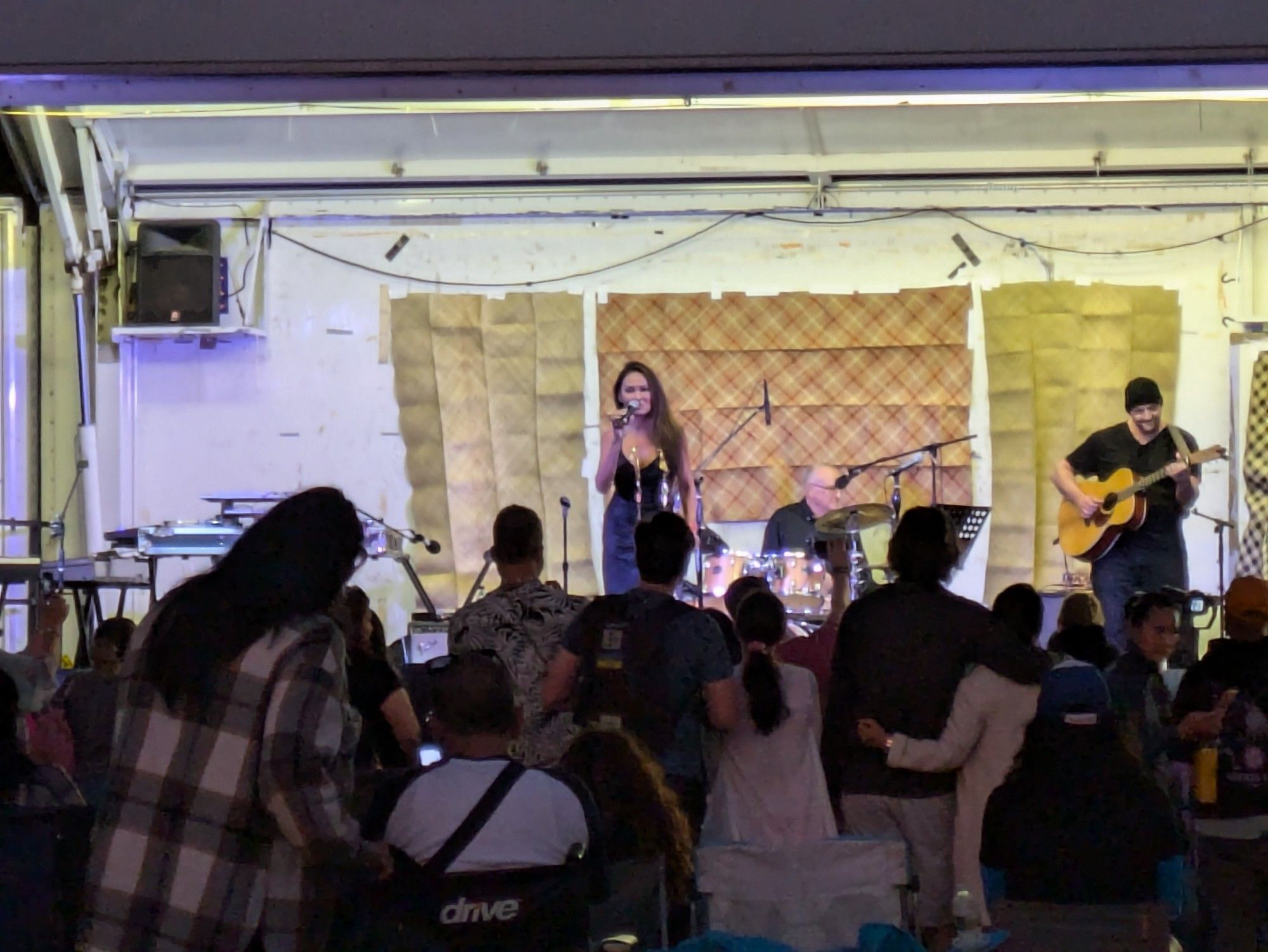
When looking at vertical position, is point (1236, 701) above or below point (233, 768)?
below

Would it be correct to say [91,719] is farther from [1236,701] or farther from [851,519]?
[851,519]

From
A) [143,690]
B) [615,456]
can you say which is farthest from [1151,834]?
[615,456]

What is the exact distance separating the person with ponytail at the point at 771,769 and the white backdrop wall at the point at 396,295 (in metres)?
5.26

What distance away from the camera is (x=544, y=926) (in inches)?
101

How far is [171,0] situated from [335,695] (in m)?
1.66

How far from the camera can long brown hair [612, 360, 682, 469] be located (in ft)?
23.5

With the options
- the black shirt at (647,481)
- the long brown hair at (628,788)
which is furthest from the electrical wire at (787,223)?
the long brown hair at (628,788)

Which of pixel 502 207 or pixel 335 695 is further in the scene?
pixel 502 207

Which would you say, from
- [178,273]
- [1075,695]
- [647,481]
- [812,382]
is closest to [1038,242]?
[812,382]

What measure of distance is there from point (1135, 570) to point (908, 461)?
7.50ft

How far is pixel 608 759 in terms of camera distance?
334 cm

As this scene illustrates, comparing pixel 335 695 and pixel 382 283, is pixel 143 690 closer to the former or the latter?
pixel 335 695

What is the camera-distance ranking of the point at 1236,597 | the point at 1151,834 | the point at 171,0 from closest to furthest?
the point at 1151,834 < the point at 171,0 < the point at 1236,597

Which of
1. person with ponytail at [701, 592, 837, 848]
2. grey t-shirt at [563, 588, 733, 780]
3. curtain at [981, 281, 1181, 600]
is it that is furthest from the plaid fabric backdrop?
grey t-shirt at [563, 588, 733, 780]
